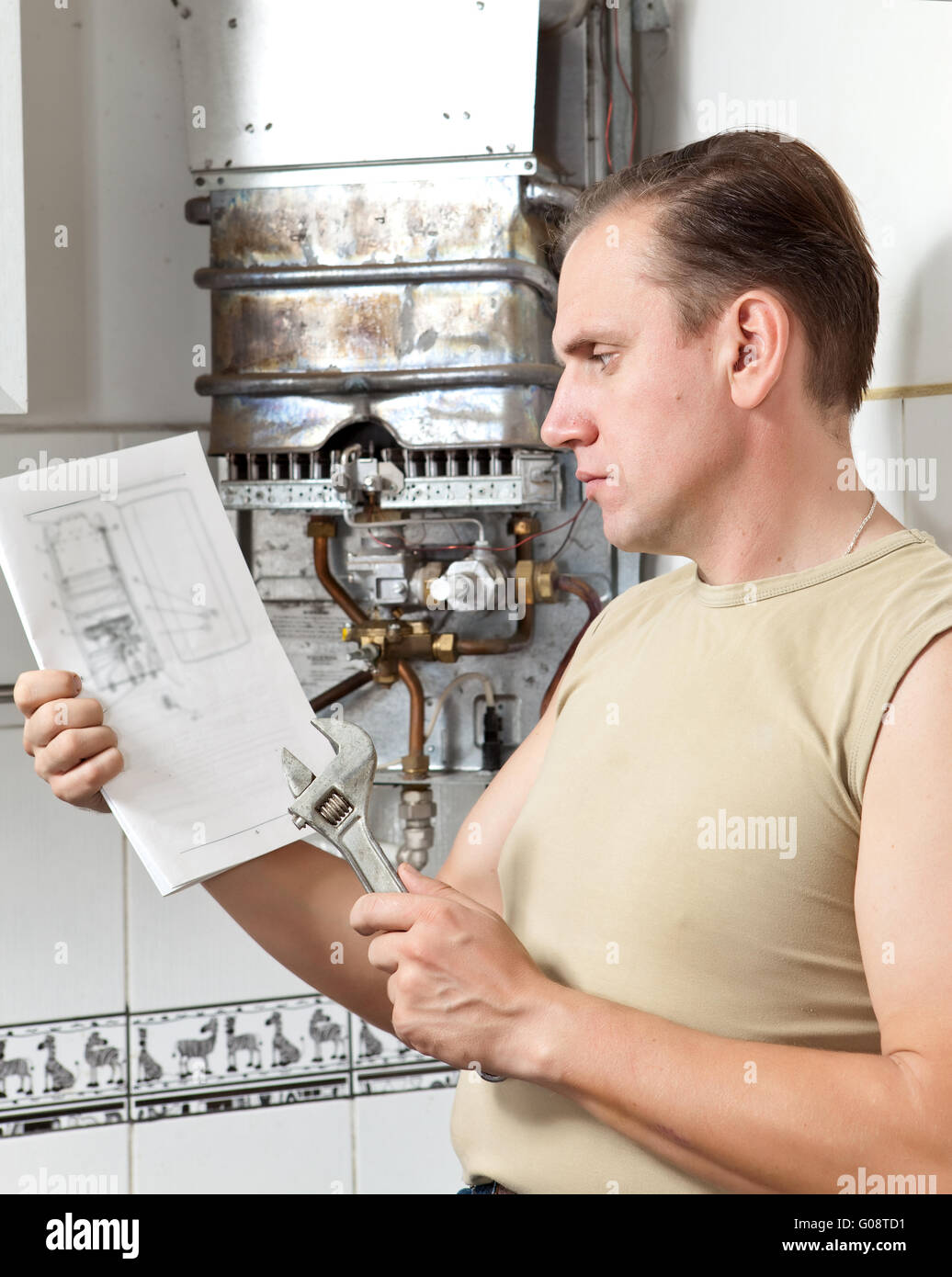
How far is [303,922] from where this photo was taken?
1018 mm

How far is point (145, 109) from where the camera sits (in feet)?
4.95

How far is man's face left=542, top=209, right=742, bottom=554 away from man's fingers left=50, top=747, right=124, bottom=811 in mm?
423

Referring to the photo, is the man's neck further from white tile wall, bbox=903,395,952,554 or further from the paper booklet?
the paper booklet

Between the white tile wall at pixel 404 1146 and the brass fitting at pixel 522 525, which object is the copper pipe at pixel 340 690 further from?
the white tile wall at pixel 404 1146

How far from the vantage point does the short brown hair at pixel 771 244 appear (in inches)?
32.6

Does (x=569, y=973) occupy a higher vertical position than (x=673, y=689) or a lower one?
lower

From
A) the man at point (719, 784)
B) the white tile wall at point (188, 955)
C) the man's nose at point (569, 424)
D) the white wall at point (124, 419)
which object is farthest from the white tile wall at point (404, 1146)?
the man's nose at point (569, 424)

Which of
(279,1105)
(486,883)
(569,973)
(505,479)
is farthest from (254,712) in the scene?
(279,1105)

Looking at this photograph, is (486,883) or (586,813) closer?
(586,813)

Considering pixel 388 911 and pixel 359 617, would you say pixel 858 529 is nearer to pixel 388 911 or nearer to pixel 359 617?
pixel 388 911

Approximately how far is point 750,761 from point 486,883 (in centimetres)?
35

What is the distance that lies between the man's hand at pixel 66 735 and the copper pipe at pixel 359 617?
536mm

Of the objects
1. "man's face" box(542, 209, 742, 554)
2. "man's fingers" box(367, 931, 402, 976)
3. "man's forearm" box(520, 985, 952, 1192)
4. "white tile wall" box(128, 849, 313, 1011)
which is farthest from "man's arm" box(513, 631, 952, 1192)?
"white tile wall" box(128, 849, 313, 1011)

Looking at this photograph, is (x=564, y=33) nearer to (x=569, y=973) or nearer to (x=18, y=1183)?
(x=569, y=973)
